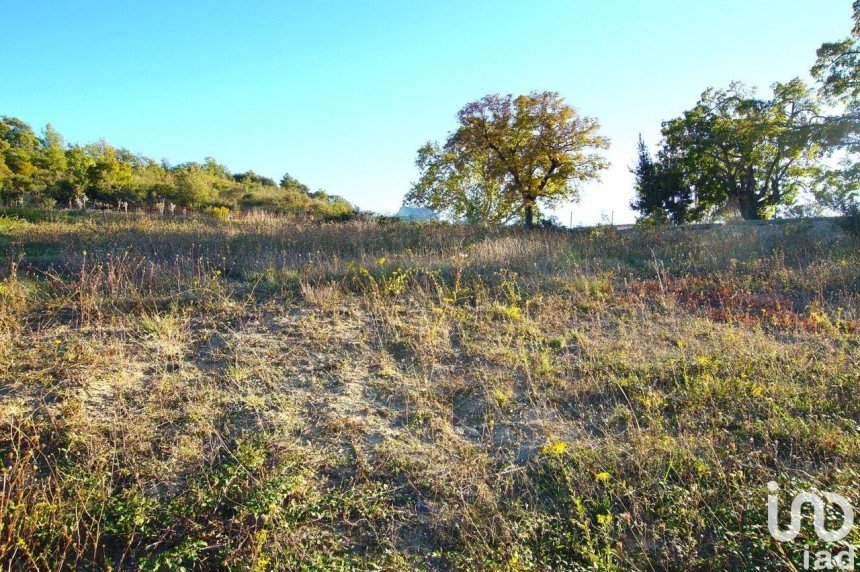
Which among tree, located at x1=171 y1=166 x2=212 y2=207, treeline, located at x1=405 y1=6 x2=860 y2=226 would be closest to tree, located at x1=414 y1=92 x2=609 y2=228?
treeline, located at x1=405 y1=6 x2=860 y2=226

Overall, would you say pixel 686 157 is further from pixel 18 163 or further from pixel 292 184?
pixel 18 163

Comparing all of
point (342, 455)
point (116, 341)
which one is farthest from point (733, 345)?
point (116, 341)

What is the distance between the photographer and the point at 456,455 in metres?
2.94

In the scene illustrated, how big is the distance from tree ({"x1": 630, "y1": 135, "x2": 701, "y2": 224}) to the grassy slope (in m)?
23.3

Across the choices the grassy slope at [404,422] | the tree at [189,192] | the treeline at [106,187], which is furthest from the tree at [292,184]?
the grassy slope at [404,422]

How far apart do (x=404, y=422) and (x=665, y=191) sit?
28.9 metres

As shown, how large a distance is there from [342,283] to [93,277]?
299 centimetres

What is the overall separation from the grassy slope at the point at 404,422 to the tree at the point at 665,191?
23281mm

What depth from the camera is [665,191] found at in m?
27.2

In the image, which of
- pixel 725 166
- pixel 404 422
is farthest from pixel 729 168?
pixel 404 422

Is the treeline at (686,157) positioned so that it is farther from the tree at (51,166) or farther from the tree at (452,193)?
the tree at (51,166)

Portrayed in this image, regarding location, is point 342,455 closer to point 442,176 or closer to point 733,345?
point 733,345

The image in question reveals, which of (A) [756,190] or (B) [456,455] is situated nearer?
(B) [456,455]

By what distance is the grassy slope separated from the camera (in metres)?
2.22
